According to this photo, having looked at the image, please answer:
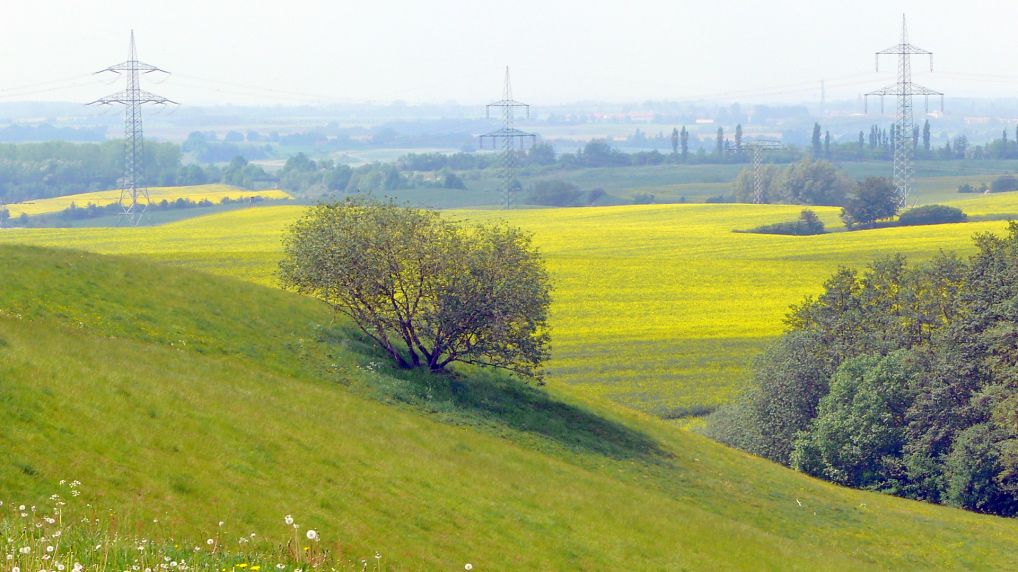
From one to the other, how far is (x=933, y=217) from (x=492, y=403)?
11719cm

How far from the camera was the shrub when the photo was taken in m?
150

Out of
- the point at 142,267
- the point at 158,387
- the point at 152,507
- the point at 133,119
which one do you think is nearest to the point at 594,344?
the point at 142,267

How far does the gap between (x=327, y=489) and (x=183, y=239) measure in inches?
4159

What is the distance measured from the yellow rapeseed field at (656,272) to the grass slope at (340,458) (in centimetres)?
1429

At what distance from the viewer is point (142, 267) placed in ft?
176

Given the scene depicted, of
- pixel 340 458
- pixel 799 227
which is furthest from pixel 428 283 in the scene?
pixel 799 227

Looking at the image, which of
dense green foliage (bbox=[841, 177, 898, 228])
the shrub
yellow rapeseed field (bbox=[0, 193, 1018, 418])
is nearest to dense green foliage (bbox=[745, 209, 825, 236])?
yellow rapeseed field (bbox=[0, 193, 1018, 418])

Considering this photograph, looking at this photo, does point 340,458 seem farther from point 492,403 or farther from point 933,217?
point 933,217

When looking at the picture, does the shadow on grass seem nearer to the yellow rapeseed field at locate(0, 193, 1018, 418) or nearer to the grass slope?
the grass slope

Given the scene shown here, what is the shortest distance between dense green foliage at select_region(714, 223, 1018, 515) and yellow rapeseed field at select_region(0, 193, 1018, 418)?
17.9ft

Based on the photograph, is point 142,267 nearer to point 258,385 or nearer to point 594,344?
point 258,385

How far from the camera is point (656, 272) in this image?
105m

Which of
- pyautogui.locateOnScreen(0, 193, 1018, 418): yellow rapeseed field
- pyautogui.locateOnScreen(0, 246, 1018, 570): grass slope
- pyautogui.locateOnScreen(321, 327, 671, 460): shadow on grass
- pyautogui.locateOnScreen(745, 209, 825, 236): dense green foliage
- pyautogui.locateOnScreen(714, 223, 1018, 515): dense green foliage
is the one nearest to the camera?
pyautogui.locateOnScreen(0, 246, 1018, 570): grass slope

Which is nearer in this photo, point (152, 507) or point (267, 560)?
point (267, 560)
